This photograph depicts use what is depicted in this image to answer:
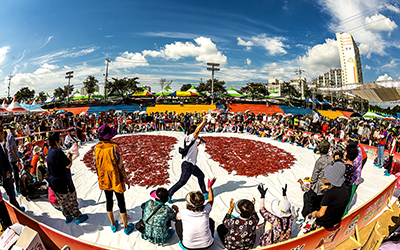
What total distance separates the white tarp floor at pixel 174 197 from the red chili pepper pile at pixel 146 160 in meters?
0.29

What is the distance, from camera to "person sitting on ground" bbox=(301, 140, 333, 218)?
3.36m

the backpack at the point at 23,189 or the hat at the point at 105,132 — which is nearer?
the hat at the point at 105,132

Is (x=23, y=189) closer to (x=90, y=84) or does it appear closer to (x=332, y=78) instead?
(x=90, y=84)

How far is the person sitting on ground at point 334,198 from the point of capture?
101 inches

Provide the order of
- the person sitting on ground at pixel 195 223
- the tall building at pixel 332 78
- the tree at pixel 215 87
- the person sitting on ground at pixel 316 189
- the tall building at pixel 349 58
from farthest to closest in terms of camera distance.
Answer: the tall building at pixel 332 78
the tall building at pixel 349 58
the tree at pixel 215 87
the person sitting on ground at pixel 316 189
the person sitting on ground at pixel 195 223

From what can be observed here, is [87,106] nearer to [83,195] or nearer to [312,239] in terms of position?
[83,195]

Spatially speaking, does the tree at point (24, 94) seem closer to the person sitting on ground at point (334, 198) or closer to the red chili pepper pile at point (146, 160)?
the red chili pepper pile at point (146, 160)

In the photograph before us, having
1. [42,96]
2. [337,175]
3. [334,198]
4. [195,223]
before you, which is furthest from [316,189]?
[42,96]

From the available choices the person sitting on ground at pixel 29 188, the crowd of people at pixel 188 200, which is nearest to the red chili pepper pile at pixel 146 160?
the crowd of people at pixel 188 200

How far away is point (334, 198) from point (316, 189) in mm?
1062

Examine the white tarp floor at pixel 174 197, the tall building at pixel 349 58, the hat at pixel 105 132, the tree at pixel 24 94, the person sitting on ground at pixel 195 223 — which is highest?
the tall building at pixel 349 58

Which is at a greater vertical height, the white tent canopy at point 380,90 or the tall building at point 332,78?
the tall building at point 332,78

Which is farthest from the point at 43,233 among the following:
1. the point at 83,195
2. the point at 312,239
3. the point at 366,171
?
the point at 366,171

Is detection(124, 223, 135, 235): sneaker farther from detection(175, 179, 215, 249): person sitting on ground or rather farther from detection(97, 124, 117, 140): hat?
detection(97, 124, 117, 140): hat
